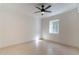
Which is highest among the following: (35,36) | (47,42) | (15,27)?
(15,27)

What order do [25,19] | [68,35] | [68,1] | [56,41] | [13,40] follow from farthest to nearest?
[68,35]
[56,41]
[25,19]
[13,40]
[68,1]

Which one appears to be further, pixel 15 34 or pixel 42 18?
pixel 42 18

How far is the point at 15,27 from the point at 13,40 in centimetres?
26

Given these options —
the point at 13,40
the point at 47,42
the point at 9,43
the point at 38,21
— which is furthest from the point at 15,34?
the point at 47,42

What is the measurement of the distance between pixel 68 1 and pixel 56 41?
133 centimetres

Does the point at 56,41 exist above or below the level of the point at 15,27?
below

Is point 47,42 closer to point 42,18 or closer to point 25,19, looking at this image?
point 42,18

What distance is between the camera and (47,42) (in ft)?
6.97

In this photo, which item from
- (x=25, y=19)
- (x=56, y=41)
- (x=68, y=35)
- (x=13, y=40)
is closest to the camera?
(x=13, y=40)

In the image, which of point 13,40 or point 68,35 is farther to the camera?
point 68,35

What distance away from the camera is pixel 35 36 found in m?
1.94

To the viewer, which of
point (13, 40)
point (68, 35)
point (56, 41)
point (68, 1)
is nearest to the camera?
point (68, 1)

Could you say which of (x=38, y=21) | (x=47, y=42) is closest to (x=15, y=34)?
(x=38, y=21)
